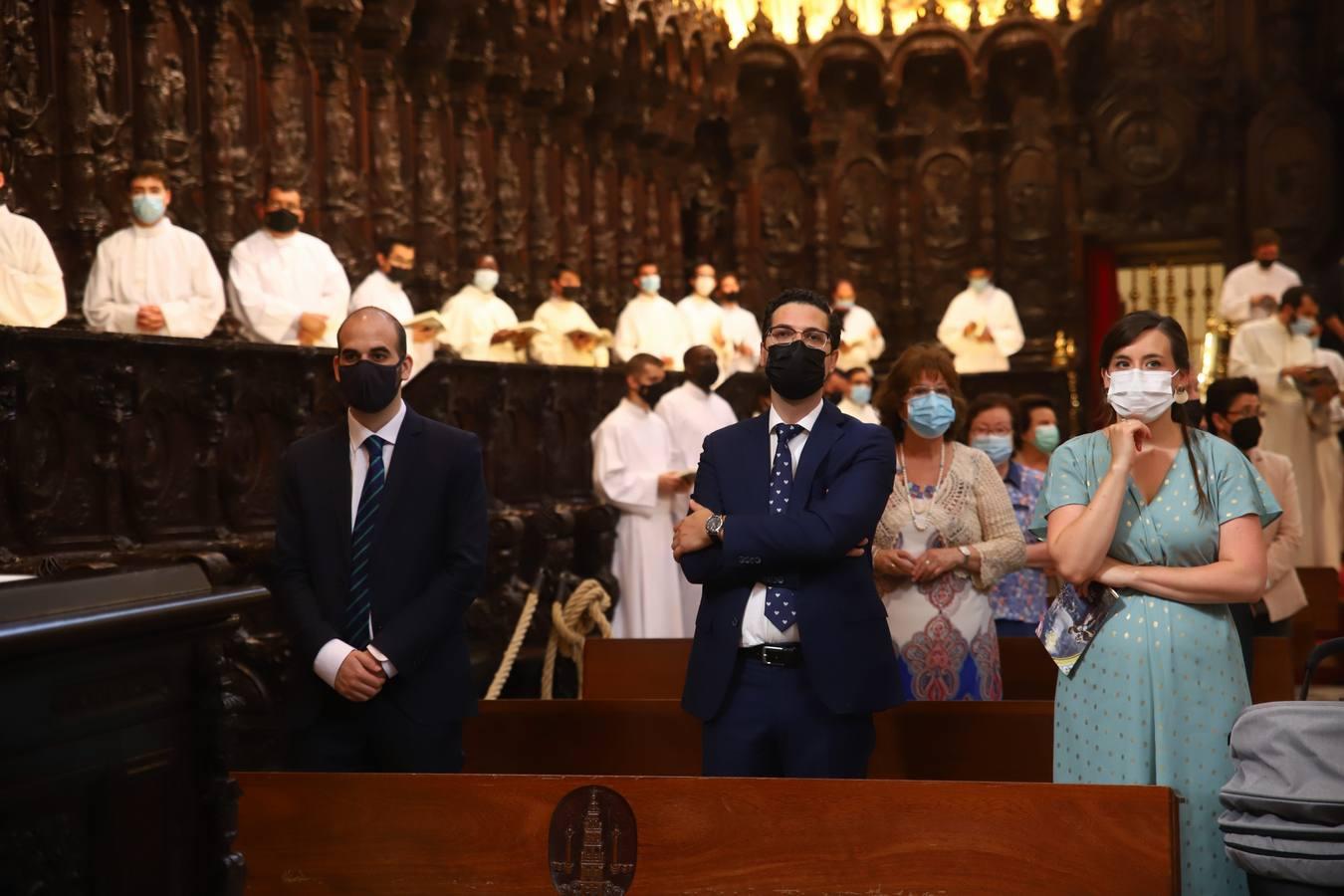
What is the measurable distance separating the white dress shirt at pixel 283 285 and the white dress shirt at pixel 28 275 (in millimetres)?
1502

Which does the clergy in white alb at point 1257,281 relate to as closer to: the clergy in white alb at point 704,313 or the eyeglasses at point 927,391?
the clergy in white alb at point 704,313

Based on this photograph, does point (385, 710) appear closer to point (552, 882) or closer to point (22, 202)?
point (552, 882)

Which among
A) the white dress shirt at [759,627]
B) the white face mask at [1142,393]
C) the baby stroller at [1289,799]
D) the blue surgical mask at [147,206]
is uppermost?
the blue surgical mask at [147,206]

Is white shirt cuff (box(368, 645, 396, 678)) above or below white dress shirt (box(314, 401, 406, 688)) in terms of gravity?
below

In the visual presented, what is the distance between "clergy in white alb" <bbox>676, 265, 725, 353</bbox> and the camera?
15.0 m

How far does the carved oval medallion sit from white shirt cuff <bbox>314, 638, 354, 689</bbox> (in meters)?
0.75

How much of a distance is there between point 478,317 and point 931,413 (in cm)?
779

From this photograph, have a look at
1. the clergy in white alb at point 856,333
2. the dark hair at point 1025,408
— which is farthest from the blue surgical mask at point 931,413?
the clergy in white alb at point 856,333

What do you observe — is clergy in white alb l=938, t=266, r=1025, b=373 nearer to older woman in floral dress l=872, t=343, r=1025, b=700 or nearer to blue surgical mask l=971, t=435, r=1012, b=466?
blue surgical mask l=971, t=435, r=1012, b=466

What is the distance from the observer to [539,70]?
46.5 feet

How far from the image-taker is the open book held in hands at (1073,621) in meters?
3.50

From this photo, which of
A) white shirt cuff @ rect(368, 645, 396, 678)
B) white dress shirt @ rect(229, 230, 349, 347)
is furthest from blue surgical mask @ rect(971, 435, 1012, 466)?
white dress shirt @ rect(229, 230, 349, 347)

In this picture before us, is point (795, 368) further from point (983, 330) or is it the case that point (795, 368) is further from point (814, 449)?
point (983, 330)

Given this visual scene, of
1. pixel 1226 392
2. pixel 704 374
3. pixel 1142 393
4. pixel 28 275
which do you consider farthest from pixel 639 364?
pixel 1142 393
